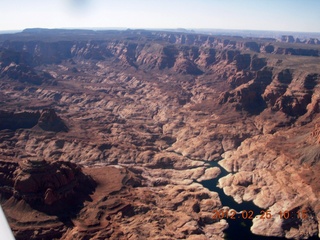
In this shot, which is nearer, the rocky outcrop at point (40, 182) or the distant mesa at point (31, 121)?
the rocky outcrop at point (40, 182)

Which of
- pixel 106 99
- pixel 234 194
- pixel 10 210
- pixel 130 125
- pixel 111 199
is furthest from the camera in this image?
pixel 106 99

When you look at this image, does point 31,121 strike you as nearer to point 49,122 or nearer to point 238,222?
point 49,122

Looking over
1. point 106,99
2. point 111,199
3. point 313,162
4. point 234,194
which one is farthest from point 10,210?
point 106,99

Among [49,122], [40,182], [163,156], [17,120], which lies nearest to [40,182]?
[40,182]

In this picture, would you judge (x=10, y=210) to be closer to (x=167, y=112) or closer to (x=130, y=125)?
(x=130, y=125)

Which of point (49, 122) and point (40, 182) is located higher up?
point (49, 122)

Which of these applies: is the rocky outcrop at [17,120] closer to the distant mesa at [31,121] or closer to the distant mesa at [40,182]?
the distant mesa at [31,121]

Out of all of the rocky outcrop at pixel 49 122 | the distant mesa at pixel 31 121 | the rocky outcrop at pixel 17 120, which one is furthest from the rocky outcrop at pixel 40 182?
the rocky outcrop at pixel 17 120

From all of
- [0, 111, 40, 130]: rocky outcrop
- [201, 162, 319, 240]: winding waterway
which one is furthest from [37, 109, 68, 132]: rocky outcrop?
[201, 162, 319, 240]: winding waterway
